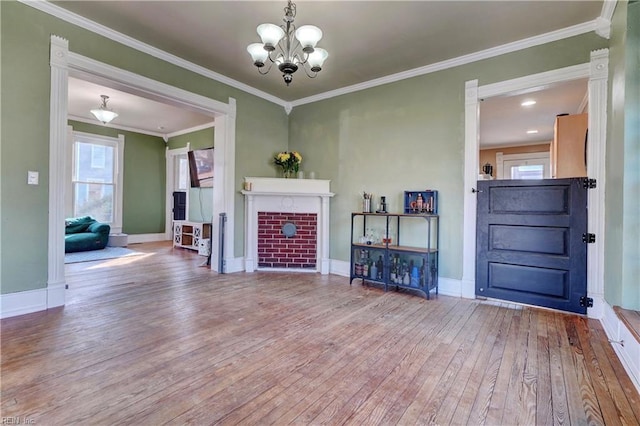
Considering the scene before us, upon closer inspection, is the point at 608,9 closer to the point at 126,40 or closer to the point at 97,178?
the point at 126,40

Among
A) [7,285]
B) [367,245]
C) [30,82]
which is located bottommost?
[7,285]

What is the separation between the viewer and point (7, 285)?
2824 mm

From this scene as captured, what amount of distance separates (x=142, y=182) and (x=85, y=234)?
203 cm

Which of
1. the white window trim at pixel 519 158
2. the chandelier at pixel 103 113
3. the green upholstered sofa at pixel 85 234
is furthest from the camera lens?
the white window trim at pixel 519 158

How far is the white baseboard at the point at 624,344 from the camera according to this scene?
189 centimetres

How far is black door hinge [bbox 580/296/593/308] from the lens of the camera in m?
3.02

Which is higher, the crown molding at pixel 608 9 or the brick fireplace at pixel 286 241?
the crown molding at pixel 608 9

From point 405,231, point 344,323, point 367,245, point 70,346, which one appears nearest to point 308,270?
point 367,245

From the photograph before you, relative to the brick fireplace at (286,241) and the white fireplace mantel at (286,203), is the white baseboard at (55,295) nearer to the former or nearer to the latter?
the white fireplace mantel at (286,203)

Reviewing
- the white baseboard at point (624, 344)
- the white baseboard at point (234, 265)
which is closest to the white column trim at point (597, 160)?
the white baseboard at point (624, 344)

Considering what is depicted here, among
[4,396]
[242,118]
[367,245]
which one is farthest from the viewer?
[242,118]

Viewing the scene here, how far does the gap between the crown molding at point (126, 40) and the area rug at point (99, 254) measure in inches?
151

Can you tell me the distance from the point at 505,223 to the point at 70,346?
419 centimetres

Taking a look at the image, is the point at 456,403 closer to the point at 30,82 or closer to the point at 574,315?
the point at 574,315
